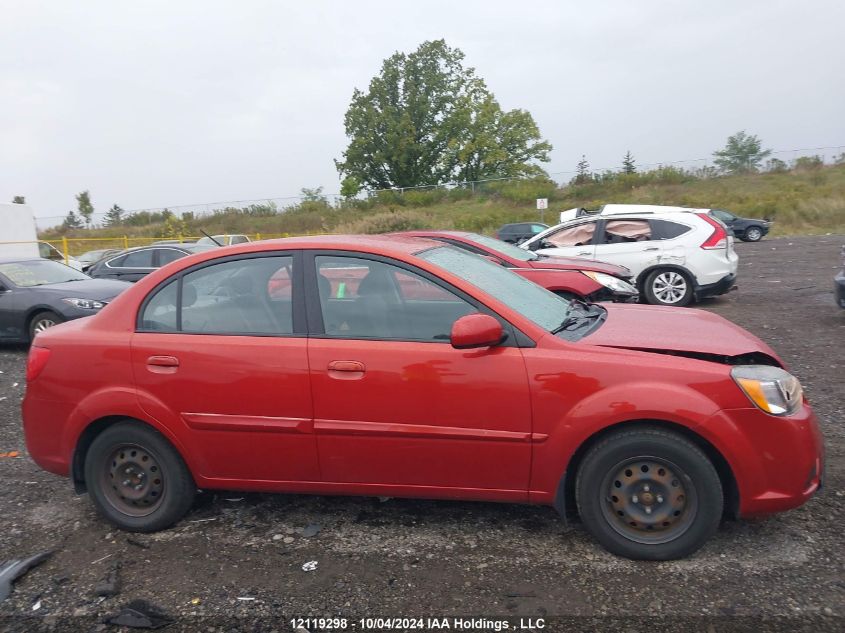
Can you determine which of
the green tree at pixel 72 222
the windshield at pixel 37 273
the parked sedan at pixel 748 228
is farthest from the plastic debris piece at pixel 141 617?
the green tree at pixel 72 222

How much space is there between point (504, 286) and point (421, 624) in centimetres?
189

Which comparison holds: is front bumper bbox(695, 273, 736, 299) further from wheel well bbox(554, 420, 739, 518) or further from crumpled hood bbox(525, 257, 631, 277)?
wheel well bbox(554, 420, 739, 518)

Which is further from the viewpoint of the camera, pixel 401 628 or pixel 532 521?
pixel 532 521

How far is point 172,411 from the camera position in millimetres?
3639

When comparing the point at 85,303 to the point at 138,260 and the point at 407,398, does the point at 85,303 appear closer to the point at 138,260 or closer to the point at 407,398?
the point at 138,260

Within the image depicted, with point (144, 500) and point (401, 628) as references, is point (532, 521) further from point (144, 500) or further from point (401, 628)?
point (144, 500)

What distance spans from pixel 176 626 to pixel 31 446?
1.71 metres

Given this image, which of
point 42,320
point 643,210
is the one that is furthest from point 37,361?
point 643,210

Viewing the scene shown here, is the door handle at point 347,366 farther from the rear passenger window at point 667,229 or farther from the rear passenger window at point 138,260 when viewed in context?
the rear passenger window at point 138,260

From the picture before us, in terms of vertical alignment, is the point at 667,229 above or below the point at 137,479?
above

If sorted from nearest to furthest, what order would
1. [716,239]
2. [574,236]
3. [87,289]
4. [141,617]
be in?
[141,617] → [87,289] → [716,239] → [574,236]

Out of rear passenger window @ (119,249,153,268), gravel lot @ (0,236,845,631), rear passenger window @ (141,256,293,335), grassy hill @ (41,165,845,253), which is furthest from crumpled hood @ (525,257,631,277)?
grassy hill @ (41,165,845,253)

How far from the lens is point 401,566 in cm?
331

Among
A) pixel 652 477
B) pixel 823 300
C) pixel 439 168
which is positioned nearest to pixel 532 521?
pixel 652 477
